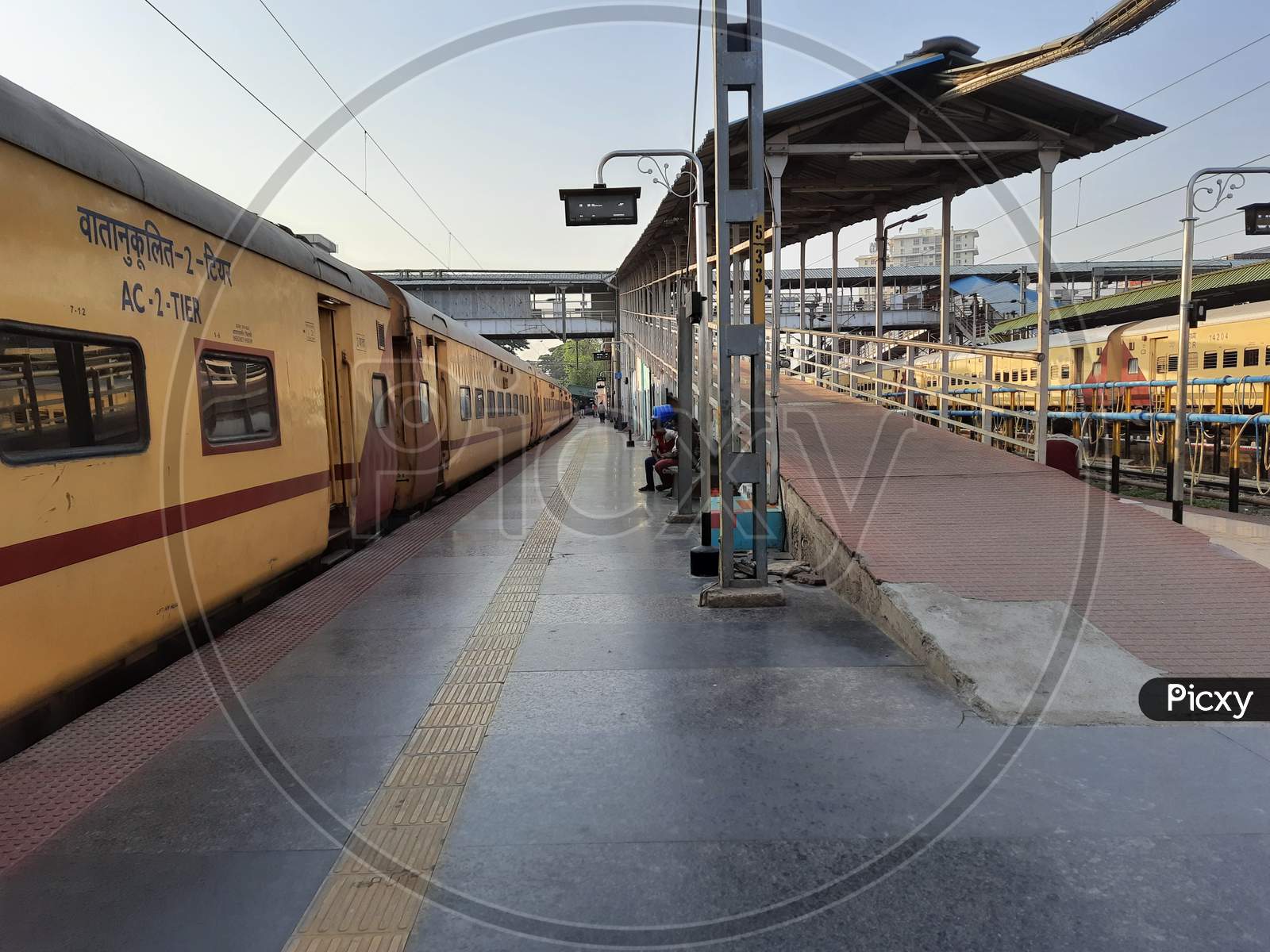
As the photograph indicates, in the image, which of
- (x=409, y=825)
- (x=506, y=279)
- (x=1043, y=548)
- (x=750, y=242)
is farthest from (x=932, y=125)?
(x=506, y=279)

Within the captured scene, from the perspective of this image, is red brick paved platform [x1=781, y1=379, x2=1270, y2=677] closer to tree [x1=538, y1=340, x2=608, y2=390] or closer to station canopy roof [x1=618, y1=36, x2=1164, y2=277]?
station canopy roof [x1=618, y1=36, x2=1164, y2=277]

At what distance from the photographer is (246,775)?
3496 mm

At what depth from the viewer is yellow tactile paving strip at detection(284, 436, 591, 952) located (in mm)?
2512

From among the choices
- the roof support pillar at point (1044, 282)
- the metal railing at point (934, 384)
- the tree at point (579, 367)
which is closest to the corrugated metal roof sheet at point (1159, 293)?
the metal railing at point (934, 384)

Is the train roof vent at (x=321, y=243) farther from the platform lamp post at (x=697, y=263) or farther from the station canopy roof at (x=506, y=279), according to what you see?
the station canopy roof at (x=506, y=279)

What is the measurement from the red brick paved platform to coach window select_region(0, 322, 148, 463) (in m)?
4.66

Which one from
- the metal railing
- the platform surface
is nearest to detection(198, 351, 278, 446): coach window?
the platform surface

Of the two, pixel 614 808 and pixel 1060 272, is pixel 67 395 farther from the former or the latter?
pixel 1060 272

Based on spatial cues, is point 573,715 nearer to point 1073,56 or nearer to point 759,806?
point 759,806

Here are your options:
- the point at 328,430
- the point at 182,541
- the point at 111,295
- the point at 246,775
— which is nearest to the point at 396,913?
the point at 246,775

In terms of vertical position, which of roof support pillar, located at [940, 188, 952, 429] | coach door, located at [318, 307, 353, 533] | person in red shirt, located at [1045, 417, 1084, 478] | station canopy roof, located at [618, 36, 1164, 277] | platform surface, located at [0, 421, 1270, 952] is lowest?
platform surface, located at [0, 421, 1270, 952]

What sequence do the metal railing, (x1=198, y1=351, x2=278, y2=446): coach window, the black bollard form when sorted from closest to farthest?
(x1=198, y1=351, x2=278, y2=446): coach window, the black bollard, the metal railing

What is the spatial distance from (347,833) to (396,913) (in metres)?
0.54

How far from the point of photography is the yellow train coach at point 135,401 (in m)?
3.52
